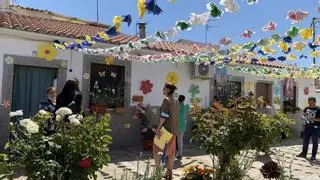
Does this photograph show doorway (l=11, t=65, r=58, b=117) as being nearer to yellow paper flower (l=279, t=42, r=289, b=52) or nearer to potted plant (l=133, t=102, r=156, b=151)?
potted plant (l=133, t=102, r=156, b=151)

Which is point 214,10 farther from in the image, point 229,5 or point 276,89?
point 276,89

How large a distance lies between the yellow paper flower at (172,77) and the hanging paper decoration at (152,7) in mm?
8191

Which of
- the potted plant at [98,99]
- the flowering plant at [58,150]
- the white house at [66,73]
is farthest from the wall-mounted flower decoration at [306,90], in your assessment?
the flowering plant at [58,150]

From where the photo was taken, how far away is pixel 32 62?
383 inches

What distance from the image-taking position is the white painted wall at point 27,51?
30.4 ft

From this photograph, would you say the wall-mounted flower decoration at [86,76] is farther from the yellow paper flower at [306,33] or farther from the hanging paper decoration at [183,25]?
the yellow paper flower at [306,33]

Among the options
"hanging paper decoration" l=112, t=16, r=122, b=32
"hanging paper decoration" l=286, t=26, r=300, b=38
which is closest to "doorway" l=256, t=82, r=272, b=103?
"hanging paper decoration" l=286, t=26, r=300, b=38

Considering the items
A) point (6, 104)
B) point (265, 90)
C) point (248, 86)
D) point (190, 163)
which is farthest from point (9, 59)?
point (265, 90)

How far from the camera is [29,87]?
984cm

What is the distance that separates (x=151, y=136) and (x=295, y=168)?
12.8ft

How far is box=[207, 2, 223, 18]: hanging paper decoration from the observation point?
14.7 feet

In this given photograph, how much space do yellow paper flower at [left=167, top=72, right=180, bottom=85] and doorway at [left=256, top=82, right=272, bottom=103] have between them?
4.38 metres

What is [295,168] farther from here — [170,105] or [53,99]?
[53,99]

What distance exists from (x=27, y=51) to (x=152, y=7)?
20.1ft
